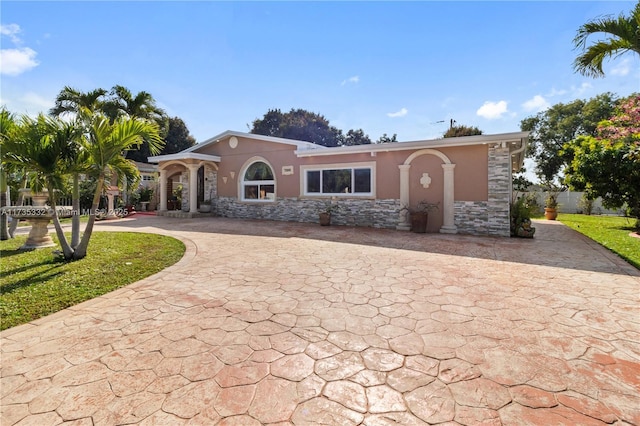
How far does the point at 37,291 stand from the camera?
457cm

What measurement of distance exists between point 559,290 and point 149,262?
7.88 metres

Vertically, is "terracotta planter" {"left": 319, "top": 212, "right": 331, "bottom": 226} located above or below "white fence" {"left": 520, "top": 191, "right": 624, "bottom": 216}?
below

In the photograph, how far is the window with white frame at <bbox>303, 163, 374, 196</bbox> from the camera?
41.1 feet

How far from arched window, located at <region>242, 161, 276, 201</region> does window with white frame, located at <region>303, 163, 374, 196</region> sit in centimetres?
234

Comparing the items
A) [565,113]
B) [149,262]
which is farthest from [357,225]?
[565,113]

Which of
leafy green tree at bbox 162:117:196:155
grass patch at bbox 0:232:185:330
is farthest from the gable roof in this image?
leafy green tree at bbox 162:117:196:155

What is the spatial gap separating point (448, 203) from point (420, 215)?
1.11 metres

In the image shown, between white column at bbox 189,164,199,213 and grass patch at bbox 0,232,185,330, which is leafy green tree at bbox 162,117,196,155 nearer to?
white column at bbox 189,164,199,213

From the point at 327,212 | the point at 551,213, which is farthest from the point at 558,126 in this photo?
the point at 327,212

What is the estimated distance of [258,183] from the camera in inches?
625

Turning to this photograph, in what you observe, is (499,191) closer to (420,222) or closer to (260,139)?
(420,222)

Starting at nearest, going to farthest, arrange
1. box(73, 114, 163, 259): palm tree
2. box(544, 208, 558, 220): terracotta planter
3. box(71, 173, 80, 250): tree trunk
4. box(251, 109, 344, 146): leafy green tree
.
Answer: box(73, 114, 163, 259): palm tree → box(71, 173, 80, 250): tree trunk → box(544, 208, 558, 220): terracotta planter → box(251, 109, 344, 146): leafy green tree

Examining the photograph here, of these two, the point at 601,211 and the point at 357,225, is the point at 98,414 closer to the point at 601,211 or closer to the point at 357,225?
the point at 357,225

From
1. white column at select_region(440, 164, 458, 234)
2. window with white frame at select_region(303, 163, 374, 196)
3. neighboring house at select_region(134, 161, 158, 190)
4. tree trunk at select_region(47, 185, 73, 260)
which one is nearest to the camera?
tree trunk at select_region(47, 185, 73, 260)
